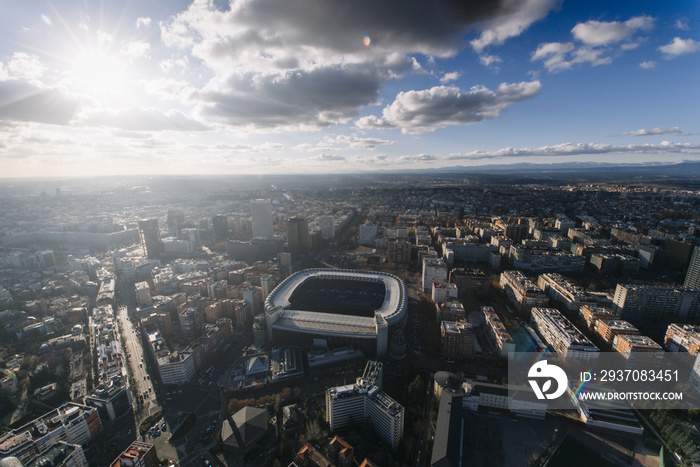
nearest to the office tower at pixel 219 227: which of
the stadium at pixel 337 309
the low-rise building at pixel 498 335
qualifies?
the stadium at pixel 337 309

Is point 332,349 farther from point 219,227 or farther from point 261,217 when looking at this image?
point 219,227

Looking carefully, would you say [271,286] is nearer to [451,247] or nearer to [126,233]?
[451,247]

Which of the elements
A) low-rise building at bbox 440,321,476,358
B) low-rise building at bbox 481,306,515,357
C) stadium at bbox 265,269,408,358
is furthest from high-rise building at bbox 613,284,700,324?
stadium at bbox 265,269,408,358

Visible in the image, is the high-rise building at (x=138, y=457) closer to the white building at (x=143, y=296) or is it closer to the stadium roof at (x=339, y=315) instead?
the stadium roof at (x=339, y=315)

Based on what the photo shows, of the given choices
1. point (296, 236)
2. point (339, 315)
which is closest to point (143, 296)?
point (296, 236)

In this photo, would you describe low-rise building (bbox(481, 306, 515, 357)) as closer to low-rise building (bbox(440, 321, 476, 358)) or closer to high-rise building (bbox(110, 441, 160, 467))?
low-rise building (bbox(440, 321, 476, 358))

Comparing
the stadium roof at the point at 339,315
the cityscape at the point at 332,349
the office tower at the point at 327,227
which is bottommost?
the cityscape at the point at 332,349
